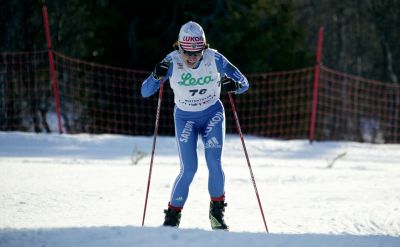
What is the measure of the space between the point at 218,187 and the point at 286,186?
3375mm

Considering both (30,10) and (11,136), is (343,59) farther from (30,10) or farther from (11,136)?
(11,136)

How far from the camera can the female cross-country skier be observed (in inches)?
200

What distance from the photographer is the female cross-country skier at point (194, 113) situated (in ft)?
16.7

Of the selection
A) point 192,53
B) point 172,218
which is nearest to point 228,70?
point 192,53

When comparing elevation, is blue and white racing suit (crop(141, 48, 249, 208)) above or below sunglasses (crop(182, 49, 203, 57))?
below

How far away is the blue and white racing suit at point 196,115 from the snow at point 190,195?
582mm

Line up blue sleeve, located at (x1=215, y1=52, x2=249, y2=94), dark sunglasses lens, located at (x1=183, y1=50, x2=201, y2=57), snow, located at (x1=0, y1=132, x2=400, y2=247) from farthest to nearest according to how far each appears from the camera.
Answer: blue sleeve, located at (x1=215, y1=52, x2=249, y2=94)
dark sunglasses lens, located at (x1=183, y1=50, x2=201, y2=57)
snow, located at (x1=0, y1=132, x2=400, y2=247)

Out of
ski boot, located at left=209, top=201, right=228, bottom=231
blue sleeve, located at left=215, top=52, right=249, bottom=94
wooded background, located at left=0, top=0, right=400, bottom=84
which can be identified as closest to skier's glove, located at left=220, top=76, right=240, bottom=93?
blue sleeve, located at left=215, top=52, right=249, bottom=94

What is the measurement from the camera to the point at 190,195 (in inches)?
289

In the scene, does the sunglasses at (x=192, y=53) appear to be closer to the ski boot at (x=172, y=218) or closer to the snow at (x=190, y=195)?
the ski boot at (x=172, y=218)

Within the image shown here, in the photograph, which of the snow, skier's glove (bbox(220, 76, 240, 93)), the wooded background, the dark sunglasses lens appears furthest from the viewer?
the wooded background

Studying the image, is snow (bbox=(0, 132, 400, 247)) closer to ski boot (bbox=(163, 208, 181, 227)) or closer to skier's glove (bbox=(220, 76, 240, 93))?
ski boot (bbox=(163, 208, 181, 227))

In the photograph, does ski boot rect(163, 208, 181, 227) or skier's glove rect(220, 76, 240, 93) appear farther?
skier's glove rect(220, 76, 240, 93)

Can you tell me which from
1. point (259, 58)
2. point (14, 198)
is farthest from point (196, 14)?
point (14, 198)
